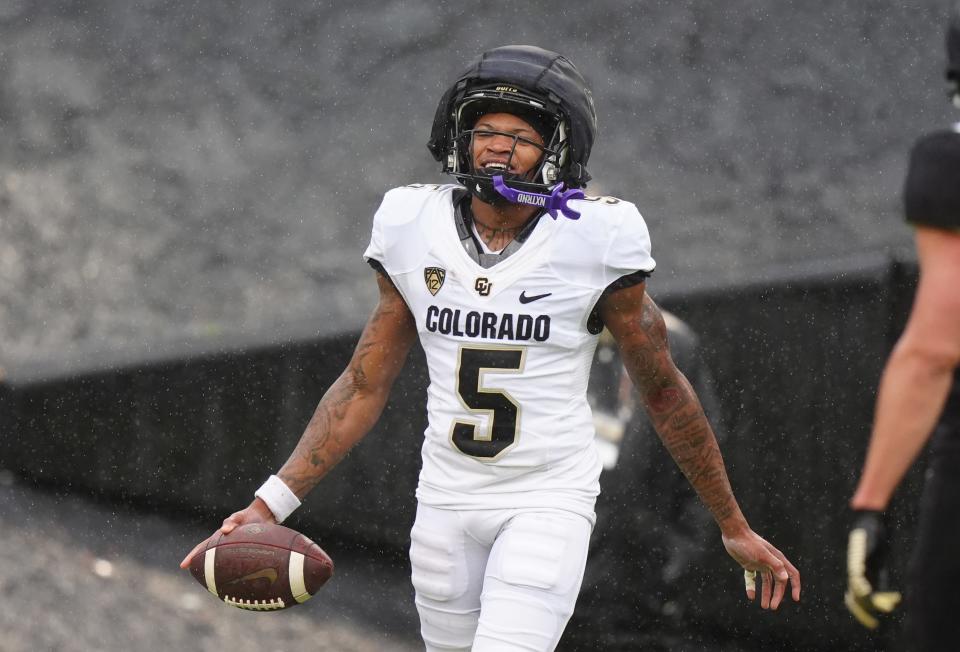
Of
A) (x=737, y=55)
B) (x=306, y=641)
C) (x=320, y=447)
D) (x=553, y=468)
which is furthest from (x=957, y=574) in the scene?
(x=737, y=55)

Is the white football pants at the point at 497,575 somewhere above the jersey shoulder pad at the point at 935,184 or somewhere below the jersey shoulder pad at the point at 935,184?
below

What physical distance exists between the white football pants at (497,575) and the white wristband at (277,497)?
294mm

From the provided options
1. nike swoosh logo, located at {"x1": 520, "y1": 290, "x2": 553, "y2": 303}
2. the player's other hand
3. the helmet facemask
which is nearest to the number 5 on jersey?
nike swoosh logo, located at {"x1": 520, "y1": 290, "x2": 553, "y2": 303}

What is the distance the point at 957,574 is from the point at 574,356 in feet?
3.69

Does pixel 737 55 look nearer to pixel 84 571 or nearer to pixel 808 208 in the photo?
pixel 808 208

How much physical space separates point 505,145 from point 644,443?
2062mm

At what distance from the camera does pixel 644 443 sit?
5.04 meters

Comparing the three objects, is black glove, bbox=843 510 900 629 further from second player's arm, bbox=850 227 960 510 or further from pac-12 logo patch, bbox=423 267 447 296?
pac-12 logo patch, bbox=423 267 447 296

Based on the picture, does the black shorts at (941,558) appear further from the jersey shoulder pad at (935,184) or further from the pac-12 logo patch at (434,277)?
the pac-12 logo patch at (434,277)

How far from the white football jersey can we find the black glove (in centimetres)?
93

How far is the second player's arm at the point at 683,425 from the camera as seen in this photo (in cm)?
324

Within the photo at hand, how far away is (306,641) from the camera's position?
5508mm

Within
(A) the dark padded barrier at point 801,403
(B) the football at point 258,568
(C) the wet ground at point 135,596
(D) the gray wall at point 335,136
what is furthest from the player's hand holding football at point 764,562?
(C) the wet ground at point 135,596

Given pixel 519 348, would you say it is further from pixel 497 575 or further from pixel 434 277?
pixel 497 575
